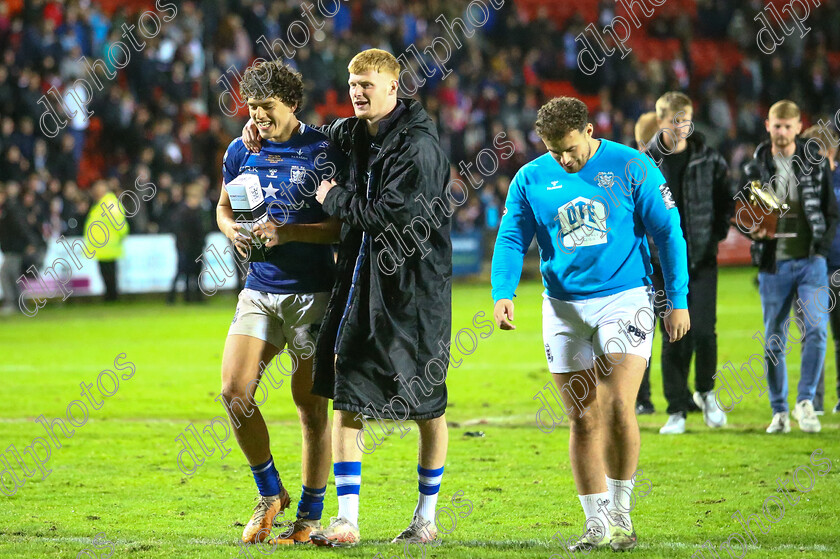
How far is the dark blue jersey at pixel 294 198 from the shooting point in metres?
5.08

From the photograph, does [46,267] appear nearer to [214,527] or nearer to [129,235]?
[129,235]

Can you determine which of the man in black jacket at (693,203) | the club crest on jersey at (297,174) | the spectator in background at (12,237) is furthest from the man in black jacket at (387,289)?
the spectator in background at (12,237)

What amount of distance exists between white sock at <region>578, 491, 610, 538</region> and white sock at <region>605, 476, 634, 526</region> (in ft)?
0.13

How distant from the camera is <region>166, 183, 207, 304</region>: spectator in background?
1922cm

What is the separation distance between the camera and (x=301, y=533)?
16.4 ft

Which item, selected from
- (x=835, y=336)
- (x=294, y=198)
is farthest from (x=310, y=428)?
(x=835, y=336)

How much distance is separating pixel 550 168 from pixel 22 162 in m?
15.9

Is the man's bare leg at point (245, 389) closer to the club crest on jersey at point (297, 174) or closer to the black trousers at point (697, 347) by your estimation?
the club crest on jersey at point (297, 174)

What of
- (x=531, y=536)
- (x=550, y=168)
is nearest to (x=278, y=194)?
(x=550, y=168)

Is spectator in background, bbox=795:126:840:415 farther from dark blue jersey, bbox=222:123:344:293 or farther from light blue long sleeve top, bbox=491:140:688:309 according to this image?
dark blue jersey, bbox=222:123:344:293

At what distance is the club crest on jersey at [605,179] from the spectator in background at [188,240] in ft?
49.6

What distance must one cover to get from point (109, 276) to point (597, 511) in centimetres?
1590

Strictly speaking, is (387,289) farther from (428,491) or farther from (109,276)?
(109,276)

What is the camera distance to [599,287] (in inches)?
189
